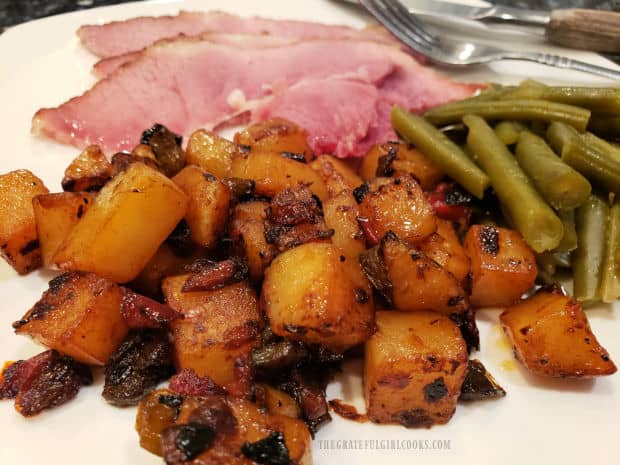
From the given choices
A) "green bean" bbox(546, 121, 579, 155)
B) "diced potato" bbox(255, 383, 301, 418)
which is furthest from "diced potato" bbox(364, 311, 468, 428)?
"green bean" bbox(546, 121, 579, 155)

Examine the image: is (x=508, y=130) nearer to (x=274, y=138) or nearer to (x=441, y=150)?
(x=441, y=150)

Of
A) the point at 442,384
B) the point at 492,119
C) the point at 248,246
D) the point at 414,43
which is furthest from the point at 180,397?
the point at 414,43

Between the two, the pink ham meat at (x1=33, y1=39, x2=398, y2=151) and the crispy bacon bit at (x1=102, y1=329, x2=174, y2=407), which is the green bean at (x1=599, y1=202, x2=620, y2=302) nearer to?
the pink ham meat at (x1=33, y1=39, x2=398, y2=151)

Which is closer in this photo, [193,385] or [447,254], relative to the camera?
[193,385]

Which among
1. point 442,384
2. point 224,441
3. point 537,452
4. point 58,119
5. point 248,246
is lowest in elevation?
point 537,452

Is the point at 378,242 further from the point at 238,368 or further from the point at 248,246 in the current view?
the point at 238,368

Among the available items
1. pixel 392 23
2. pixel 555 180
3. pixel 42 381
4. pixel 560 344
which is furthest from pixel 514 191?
pixel 42 381
